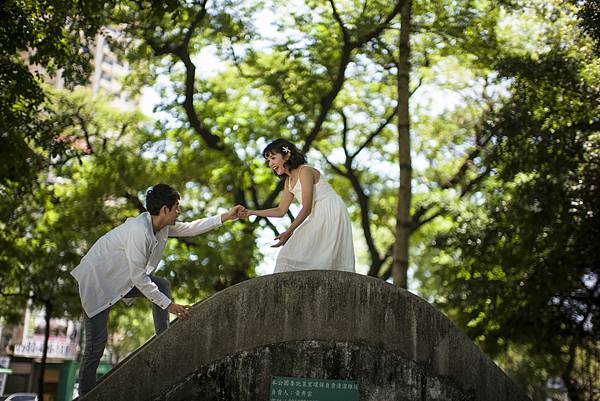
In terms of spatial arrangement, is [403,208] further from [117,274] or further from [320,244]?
[117,274]

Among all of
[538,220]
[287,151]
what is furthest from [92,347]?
[538,220]

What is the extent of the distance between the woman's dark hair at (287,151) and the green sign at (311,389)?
85.3 inches

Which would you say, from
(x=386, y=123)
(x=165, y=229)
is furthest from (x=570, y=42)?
(x=165, y=229)

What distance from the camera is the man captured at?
553cm

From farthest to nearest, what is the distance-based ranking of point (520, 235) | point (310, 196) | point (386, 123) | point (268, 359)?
point (386, 123) < point (520, 235) < point (310, 196) < point (268, 359)

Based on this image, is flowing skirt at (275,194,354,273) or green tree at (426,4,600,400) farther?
green tree at (426,4,600,400)

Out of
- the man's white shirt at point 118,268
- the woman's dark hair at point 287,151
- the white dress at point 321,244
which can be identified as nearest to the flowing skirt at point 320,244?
the white dress at point 321,244

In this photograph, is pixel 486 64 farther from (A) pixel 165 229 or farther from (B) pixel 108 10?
(A) pixel 165 229

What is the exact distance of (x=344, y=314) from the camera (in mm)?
5852

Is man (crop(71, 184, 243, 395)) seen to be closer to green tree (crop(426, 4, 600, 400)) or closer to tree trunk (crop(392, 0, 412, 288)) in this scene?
tree trunk (crop(392, 0, 412, 288))

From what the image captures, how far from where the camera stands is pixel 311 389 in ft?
18.5

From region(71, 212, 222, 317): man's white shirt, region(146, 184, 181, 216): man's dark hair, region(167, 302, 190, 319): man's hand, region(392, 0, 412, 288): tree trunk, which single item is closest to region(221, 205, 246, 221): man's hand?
region(146, 184, 181, 216): man's dark hair

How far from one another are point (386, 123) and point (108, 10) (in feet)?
28.3

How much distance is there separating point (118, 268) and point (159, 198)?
69 cm
